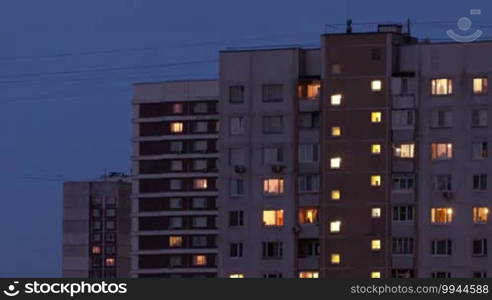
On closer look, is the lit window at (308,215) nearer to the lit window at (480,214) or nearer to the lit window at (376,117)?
the lit window at (376,117)

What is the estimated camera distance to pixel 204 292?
224ft

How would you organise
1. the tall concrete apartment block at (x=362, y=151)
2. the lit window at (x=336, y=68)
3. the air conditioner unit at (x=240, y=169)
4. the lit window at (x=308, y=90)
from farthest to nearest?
the lit window at (x=308, y=90), the air conditioner unit at (x=240, y=169), the lit window at (x=336, y=68), the tall concrete apartment block at (x=362, y=151)

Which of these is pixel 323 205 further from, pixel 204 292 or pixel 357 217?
pixel 204 292

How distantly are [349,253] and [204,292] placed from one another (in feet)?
310

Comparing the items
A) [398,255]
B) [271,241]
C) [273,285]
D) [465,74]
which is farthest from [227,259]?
[273,285]

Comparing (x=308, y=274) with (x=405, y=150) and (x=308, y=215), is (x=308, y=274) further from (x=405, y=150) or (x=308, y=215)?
(x=405, y=150)

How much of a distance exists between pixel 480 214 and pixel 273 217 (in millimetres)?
16811

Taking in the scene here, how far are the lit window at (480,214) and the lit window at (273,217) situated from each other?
611 inches

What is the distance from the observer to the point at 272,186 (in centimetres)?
16738

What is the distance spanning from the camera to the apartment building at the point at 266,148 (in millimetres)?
165875

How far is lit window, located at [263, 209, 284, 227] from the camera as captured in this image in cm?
16575

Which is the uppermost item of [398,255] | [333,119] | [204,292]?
[333,119]

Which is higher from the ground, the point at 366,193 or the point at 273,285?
the point at 366,193

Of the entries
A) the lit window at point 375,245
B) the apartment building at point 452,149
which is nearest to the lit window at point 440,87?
the apartment building at point 452,149
